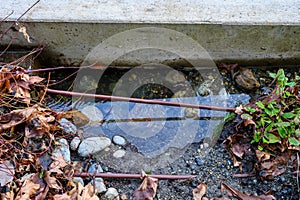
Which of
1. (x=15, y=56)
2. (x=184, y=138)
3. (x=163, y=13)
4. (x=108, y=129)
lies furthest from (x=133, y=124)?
(x=15, y=56)

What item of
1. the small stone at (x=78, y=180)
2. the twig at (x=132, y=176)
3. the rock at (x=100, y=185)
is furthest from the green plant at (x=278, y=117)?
the small stone at (x=78, y=180)

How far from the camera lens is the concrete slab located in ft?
6.63

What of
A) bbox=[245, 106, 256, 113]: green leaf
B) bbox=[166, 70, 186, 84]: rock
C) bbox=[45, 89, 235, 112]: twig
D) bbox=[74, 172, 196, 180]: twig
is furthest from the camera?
bbox=[166, 70, 186, 84]: rock

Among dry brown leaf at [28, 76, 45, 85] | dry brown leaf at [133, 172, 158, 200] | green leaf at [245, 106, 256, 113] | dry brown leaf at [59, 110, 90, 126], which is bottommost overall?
dry brown leaf at [133, 172, 158, 200]

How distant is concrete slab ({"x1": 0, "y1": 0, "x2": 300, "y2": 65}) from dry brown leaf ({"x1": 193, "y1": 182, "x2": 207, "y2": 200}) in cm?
85

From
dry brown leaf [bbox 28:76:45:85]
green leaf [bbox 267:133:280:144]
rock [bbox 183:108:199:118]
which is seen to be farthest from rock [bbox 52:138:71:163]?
green leaf [bbox 267:133:280:144]

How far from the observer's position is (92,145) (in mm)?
1979

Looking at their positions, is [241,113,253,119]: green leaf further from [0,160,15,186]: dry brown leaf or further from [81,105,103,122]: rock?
[0,160,15,186]: dry brown leaf

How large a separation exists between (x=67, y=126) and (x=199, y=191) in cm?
82

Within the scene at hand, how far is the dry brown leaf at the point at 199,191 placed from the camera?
183 centimetres

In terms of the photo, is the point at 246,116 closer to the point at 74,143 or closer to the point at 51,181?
the point at 74,143

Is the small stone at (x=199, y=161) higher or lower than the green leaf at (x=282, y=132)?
lower

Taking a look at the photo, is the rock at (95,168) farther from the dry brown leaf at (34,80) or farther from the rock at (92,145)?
the dry brown leaf at (34,80)

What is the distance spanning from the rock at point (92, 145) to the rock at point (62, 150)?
0.08m
